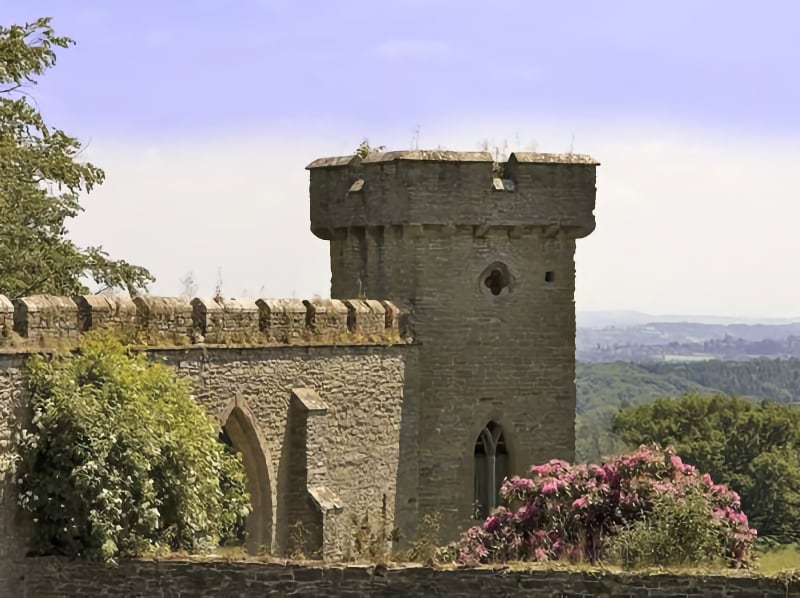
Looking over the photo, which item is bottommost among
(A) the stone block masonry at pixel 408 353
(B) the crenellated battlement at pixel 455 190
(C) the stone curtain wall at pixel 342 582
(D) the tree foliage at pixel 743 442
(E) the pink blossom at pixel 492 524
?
(D) the tree foliage at pixel 743 442

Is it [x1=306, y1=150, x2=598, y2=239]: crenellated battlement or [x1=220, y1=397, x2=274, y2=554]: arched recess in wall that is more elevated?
[x1=306, y1=150, x2=598, y2=239]: crenellated battlement

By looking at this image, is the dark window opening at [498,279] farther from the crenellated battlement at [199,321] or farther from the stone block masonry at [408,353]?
the crenellated battlement at [199,321]

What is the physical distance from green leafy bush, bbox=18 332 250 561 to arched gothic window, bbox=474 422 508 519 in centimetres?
806

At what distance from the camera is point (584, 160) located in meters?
29.4

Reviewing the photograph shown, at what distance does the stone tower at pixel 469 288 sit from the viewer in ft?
93.9

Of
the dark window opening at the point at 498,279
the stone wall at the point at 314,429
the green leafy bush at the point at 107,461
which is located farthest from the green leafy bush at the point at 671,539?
the dark window opening at the point at 498,279

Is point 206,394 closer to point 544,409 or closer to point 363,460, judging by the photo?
point 363,460

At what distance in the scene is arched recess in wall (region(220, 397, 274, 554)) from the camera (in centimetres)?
2533

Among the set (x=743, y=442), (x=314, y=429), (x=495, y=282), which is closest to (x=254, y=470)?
(x=314, y=429)

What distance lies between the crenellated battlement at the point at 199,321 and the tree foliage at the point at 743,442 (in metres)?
39.8

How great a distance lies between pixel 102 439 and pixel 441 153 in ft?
31.0

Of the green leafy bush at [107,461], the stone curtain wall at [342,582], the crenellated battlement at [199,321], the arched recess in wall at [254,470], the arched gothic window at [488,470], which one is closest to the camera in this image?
the stone curtain wall at [342,582]

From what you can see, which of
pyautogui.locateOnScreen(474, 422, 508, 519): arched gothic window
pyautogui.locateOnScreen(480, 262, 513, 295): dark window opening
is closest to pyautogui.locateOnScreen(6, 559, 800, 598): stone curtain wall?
pyautogui.locateOnScreen(474, 422, 508, 519): arched gothic window

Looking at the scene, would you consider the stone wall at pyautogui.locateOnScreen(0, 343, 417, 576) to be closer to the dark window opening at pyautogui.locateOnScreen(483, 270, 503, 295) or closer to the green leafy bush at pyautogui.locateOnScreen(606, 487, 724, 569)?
the dark window opening at pyautogui.locateOnScreen(483, 270, 503, 295)
